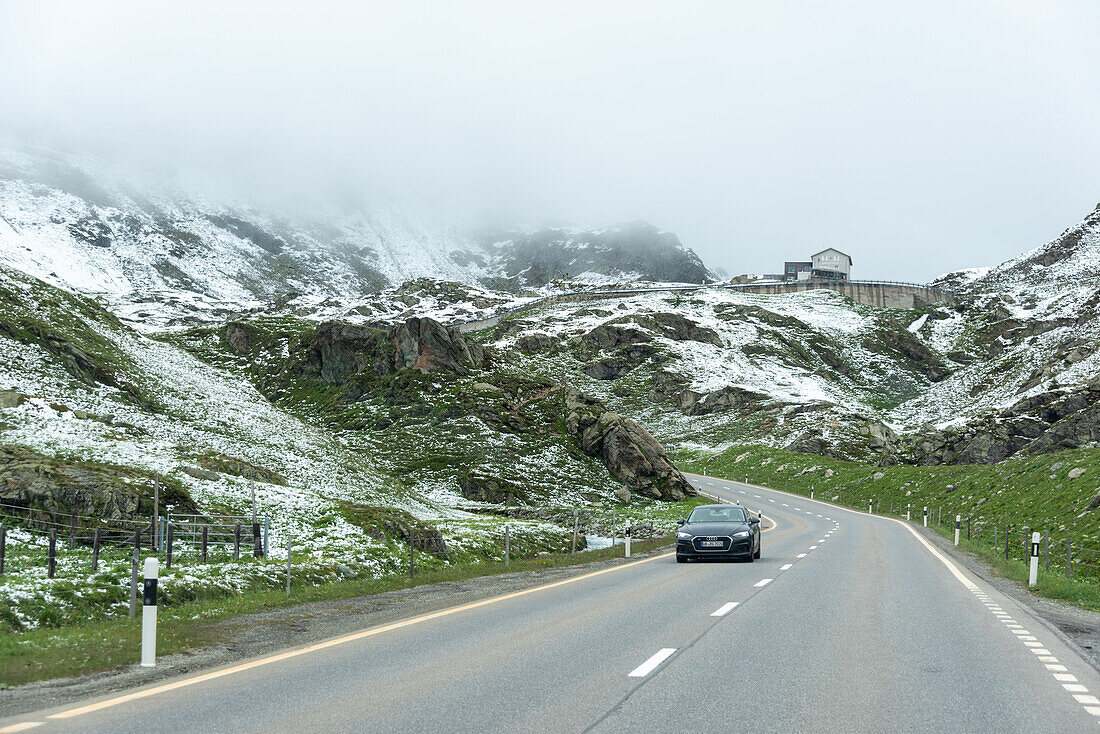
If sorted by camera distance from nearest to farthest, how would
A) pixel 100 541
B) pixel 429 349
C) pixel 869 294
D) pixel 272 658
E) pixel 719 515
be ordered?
pixel 272 658 → pixel 100 541 → pixel 719 515 → pixel 429 349 → pixel 869 294

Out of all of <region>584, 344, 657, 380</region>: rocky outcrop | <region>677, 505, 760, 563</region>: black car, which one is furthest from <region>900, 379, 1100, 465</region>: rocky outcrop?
<region>584, 344, 657, 380</region>: rocky outcrop

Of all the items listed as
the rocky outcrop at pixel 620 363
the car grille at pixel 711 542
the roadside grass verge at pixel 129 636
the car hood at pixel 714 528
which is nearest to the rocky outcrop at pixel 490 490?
the car hood at pixel 714 528

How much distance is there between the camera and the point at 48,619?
12406 mm

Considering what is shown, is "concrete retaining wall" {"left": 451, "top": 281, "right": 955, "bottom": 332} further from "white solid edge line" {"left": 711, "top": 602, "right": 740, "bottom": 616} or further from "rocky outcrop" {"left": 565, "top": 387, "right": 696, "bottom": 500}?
"white solid edge line" {"left": 711, "top": 602, "right": 740, "bottom": 616}

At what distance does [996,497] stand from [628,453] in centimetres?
2318

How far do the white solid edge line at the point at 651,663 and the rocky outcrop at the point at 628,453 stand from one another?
151 ft

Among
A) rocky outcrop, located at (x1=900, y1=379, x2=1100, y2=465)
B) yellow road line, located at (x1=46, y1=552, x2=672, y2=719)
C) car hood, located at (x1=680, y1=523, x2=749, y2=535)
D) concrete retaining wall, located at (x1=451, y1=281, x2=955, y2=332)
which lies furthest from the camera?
concrete retaining wall, located at (x1=451, y1=281, x2=955, y2=332)

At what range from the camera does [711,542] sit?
78.8 ft

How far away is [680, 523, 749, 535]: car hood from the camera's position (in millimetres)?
24219

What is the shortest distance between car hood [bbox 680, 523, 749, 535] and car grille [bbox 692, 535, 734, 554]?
214 millimetres

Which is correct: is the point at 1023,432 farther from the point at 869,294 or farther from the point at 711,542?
the point at 869,294

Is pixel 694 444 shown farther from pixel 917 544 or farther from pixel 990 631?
pixel 990 631

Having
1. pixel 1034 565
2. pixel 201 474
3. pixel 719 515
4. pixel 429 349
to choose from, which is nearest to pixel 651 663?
pixel 1034 565

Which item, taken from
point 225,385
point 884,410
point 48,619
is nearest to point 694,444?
point 884,410
